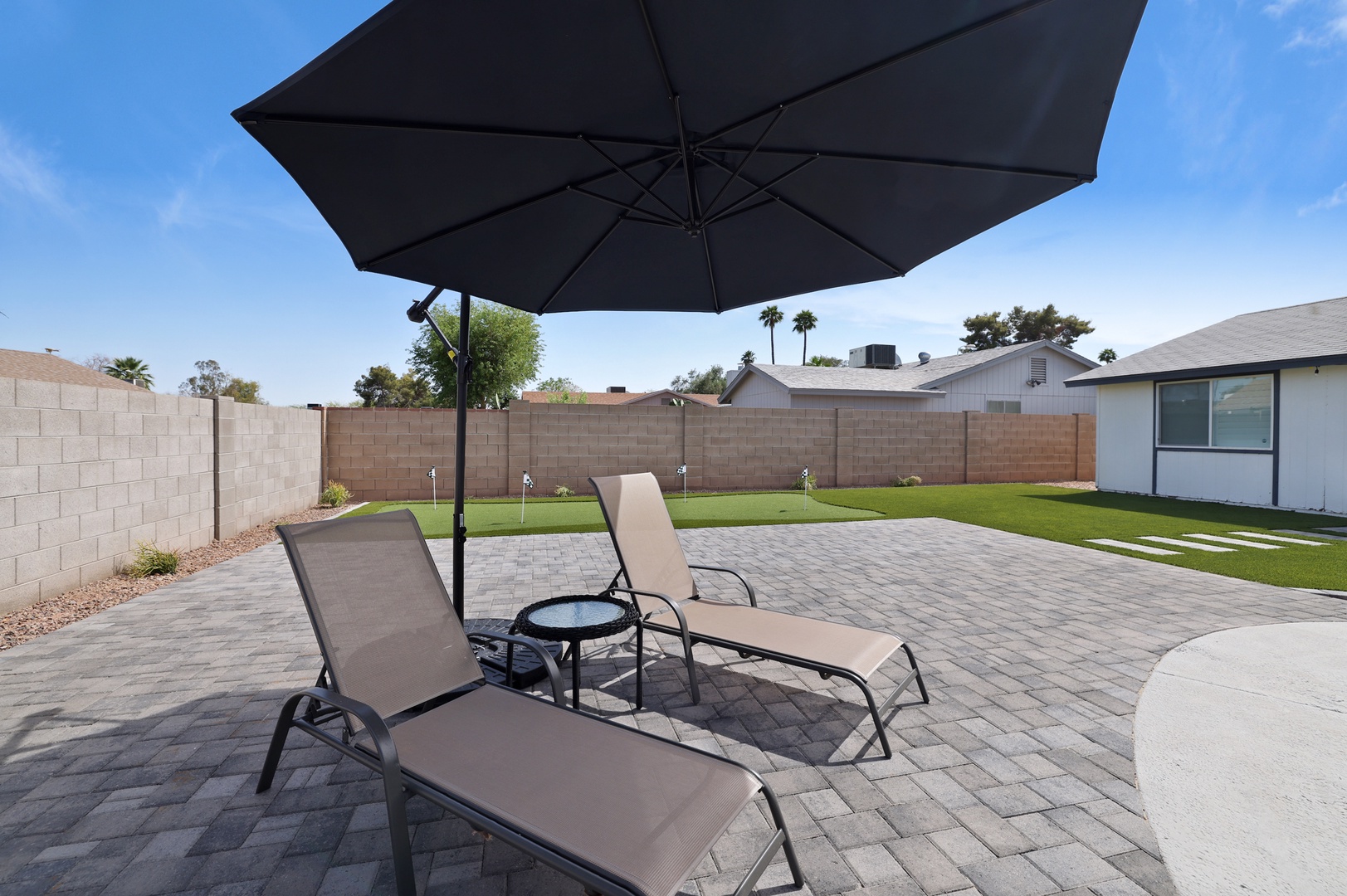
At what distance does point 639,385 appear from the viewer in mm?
49562

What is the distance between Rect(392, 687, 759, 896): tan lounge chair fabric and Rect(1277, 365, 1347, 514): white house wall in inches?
541

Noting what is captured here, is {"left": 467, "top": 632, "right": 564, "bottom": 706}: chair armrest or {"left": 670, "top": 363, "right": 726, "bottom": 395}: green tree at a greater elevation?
{"left": 670, "top": 363, "right": 726, "bottom": 395}: green tree

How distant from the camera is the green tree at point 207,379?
52319 millimetres

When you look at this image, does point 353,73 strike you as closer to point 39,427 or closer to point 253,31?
point 39,427

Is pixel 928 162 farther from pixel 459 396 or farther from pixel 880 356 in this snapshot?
pixel 880 356

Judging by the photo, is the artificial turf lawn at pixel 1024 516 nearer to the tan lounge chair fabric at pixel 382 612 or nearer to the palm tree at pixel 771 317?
the tan lounge chair fabric at pixel 382 612

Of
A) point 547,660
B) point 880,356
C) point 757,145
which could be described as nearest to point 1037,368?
point 880,356

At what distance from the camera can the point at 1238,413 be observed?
11594 mm

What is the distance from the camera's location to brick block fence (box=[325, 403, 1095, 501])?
11.9 metres

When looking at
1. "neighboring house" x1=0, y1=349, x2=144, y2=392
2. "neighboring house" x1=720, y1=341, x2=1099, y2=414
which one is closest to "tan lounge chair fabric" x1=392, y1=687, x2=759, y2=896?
"neighboring house" x1=720, y1=341, x2=1099, y2=414

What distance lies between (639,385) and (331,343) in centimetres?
2700

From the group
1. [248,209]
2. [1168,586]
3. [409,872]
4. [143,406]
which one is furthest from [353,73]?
[248,209]

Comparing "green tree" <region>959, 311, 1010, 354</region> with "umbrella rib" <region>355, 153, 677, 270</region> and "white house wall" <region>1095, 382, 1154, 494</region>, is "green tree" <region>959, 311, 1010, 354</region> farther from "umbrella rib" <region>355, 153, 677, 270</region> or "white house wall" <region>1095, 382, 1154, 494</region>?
"umbrella rib" <region>355, 153, 677, 270</region>

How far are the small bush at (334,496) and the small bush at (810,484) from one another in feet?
32.2
